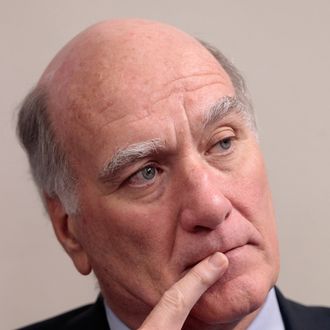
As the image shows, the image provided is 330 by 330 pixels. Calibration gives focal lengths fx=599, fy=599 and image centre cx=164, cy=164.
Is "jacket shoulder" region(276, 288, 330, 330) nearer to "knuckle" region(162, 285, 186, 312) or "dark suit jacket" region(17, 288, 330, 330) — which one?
"dark suit jacket" region(17, 288, 330, 330)

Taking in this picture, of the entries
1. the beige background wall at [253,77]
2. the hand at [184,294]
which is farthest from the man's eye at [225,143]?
the beige background wall at [253,77]

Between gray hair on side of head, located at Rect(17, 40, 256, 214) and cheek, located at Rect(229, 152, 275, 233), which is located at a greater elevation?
gray hair on side of head, located at Rect(17, 40, 256, 214)

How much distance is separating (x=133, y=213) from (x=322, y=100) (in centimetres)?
77

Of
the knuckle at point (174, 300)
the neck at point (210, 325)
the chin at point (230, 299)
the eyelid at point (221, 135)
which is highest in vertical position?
the eyelid at point (221, 135)

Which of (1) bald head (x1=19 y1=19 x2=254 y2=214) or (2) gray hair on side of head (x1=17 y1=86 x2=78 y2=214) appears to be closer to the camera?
(1) bald head (x1=19 y1=19 x2=254 y2=214)

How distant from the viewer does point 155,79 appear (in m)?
1.12

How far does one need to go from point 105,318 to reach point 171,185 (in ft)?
1.60

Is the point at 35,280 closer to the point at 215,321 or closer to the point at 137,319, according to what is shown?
the point at 137,319

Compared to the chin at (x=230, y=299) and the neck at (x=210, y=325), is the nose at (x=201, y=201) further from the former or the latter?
the neck at (x=210, y=325)

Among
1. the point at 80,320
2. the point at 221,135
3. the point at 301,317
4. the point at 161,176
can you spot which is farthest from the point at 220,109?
the point at 80,320

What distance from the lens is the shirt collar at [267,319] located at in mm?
1242

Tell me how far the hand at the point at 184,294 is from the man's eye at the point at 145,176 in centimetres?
19

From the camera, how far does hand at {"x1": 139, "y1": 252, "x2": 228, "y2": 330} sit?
1.01 m

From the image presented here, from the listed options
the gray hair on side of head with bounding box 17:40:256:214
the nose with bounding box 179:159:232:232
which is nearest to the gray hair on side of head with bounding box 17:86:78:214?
the gray hair on side of head with bounding box 17:40:256:214
